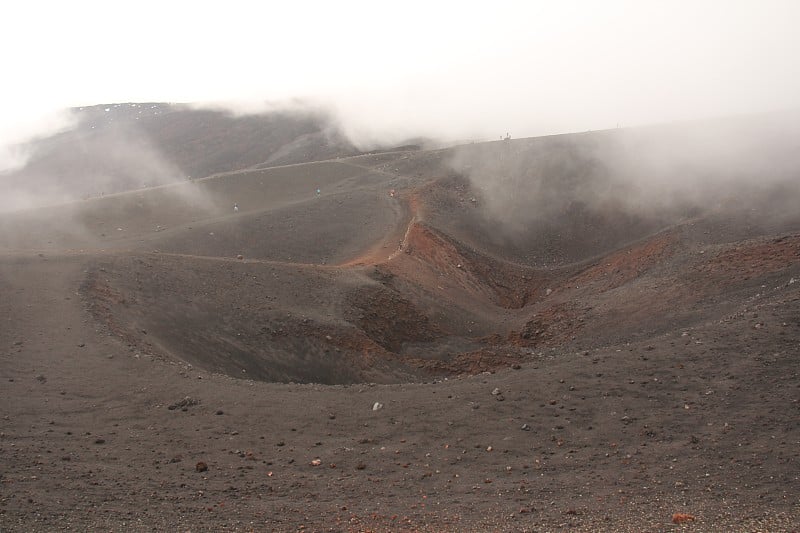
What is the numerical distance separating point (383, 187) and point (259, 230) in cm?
849

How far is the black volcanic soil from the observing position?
8836 millimetres

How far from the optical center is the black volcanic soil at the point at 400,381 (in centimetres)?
884

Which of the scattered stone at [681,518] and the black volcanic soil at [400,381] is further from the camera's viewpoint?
the black volcanic soil at [400,381]

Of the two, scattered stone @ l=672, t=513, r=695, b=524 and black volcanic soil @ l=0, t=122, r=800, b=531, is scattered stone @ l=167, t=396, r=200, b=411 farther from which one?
scattered stone @ l=672, t=513, r=695, b=524

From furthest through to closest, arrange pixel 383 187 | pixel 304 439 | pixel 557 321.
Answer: pixel 383 187 < pixel 557 321 < pixel 304 439

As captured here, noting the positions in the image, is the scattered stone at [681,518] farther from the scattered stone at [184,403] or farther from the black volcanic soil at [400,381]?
the scattered stone at [184,403]

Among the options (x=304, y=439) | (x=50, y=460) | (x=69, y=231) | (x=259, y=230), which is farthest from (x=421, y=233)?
(x=50, y=460)

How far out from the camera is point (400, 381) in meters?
18.3

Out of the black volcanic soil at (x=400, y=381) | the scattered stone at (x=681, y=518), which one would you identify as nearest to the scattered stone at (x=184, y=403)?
the black volcanic soil at (x=400, y=381)

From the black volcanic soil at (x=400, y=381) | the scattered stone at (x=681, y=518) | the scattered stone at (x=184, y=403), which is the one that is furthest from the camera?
the scattered stone at (x=184, y=403)

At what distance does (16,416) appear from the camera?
11.6m

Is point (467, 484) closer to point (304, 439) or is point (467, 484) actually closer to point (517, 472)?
point (517, 472)

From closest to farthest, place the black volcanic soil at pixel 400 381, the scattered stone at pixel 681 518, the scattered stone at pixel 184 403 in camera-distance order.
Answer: the scattered stone at pixel 681 518, the black volcanic soil at pixel 400 381, the scattered stone at pixel 184 403

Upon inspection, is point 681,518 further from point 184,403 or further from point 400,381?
point 400,381
